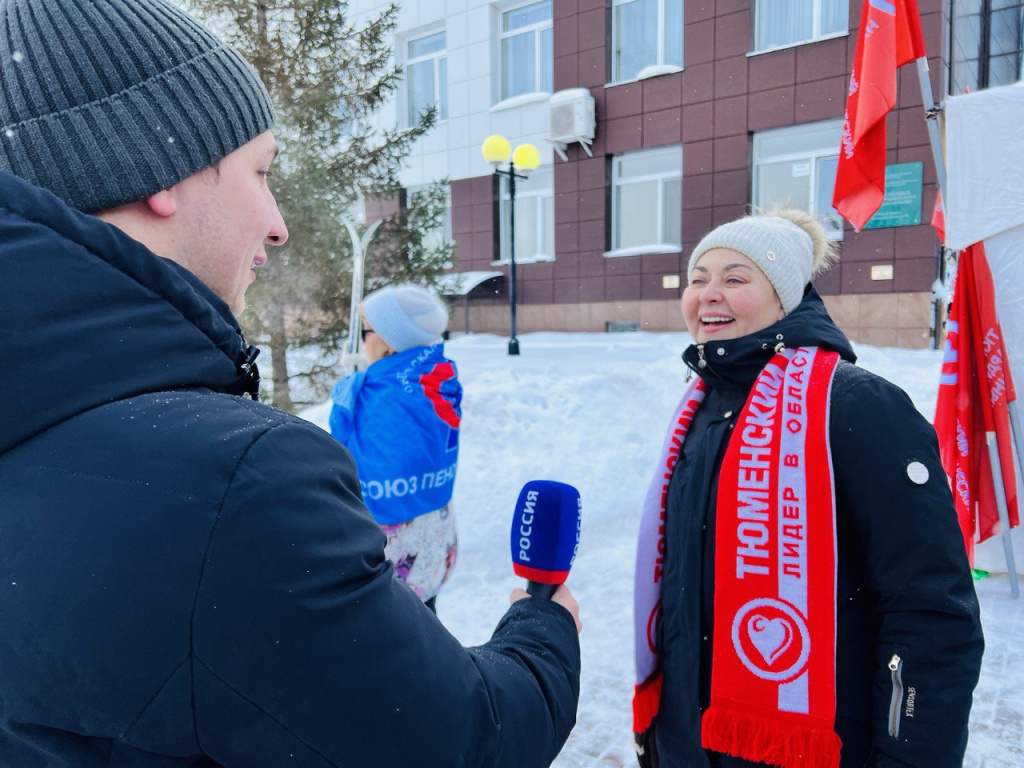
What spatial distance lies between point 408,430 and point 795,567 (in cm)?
179

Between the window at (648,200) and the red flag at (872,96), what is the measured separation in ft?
31.3

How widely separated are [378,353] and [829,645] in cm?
238

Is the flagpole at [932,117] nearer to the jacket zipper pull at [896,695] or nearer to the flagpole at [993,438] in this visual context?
the flagpole at [993,438]

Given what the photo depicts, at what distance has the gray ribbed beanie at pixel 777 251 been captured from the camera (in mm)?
2039

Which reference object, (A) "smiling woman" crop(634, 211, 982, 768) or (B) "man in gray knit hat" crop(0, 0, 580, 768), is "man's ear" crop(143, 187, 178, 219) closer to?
(B) "man in gray knit hat" crop(0, 0, 580, 768)

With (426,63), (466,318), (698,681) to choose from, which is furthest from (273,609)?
(426,63)

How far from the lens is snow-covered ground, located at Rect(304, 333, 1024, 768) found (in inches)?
122

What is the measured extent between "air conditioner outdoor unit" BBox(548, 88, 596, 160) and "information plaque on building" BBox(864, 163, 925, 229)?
5.54 m

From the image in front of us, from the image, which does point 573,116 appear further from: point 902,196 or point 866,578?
point 866,578

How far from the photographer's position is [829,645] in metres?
1.67

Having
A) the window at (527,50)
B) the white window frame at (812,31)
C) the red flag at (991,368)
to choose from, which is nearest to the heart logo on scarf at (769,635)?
the red flag at (991,368)

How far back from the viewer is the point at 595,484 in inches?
260

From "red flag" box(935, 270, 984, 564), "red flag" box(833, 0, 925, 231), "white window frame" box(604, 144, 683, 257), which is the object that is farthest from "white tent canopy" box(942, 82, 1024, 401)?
"white window frame" box(604, 144, 683, 257)

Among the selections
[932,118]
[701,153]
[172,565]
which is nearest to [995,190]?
[932,118]
